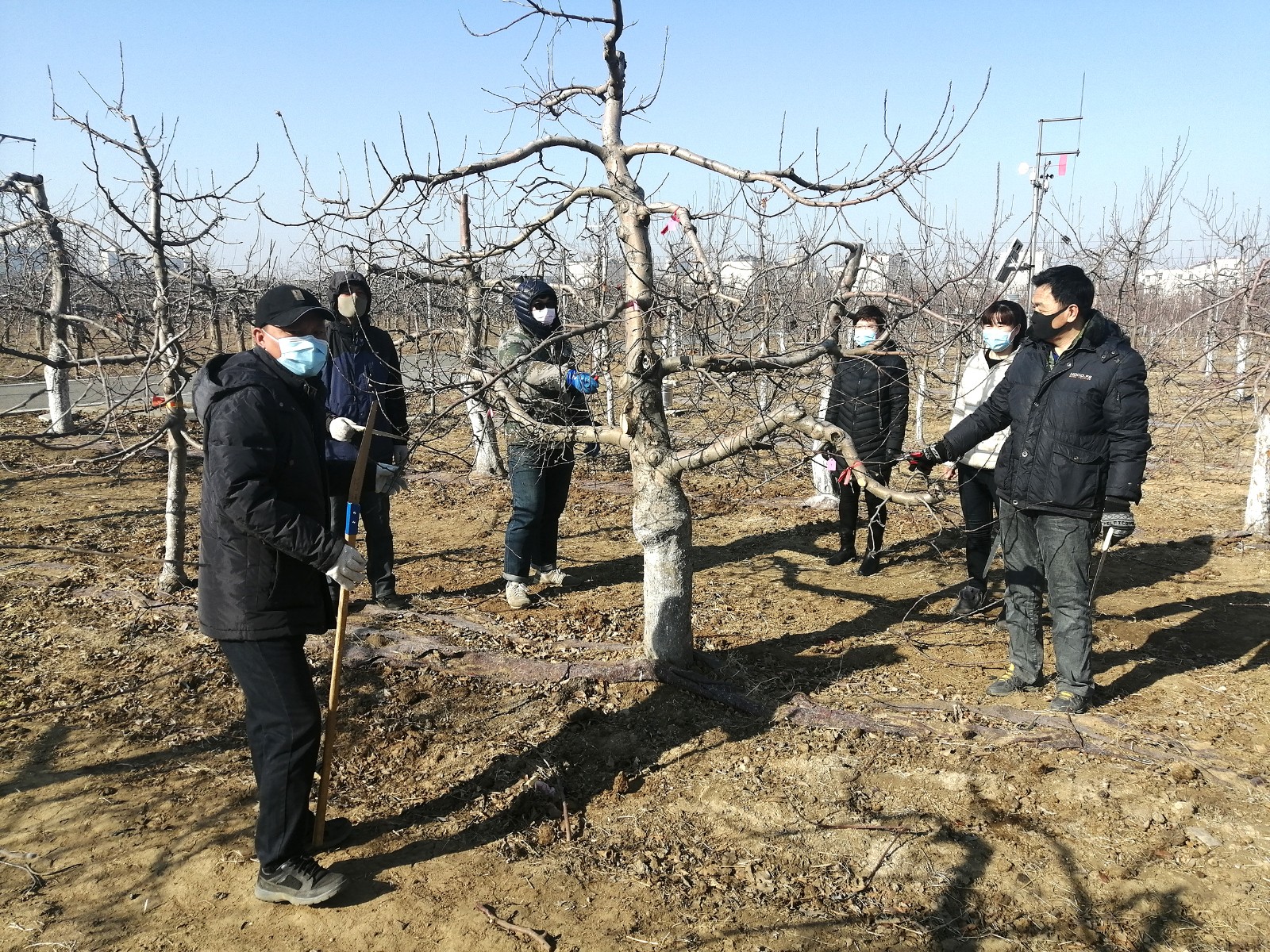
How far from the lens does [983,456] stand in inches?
178

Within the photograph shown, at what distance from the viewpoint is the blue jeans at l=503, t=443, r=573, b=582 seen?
15.3 feet

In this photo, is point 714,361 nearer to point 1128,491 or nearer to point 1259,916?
point 1128,491

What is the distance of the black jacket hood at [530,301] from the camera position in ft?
Result: 14.1

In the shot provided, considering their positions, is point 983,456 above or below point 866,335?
below

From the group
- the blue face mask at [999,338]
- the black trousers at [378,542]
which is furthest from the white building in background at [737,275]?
the black trousers at [378,542]

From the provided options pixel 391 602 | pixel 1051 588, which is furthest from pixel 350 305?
pixel 1051 588

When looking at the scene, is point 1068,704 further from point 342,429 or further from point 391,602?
point 342,429

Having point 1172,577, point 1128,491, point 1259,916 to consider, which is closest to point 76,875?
point 1259,916

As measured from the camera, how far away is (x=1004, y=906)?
2512 mm

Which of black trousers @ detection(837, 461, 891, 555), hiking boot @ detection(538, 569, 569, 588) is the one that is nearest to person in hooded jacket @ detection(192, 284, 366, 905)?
hiking boot @ detection(538, 569, 569, 588)

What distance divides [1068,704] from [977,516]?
135cm

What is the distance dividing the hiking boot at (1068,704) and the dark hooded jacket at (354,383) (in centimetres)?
321

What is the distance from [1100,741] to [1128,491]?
0.98 metres

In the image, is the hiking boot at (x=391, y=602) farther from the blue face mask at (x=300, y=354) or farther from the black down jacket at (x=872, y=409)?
the black down jacket at (x=872, y=409)
